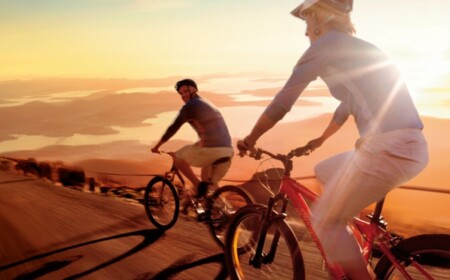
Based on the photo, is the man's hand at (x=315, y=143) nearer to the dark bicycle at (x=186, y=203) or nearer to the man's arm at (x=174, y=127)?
the dark bicycle at (x=186, y=203)

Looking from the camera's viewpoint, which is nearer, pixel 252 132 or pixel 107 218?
pixel 252 132

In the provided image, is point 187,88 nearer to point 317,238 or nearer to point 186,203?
point 186,203

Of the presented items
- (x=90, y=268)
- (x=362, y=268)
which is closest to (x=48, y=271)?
(x=90, y=268)

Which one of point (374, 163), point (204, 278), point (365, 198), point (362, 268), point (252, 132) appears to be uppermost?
point (252, 132)

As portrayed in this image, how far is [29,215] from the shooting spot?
816 centimetres

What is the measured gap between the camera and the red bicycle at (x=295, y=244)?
2801mm

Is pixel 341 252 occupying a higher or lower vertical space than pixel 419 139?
lower

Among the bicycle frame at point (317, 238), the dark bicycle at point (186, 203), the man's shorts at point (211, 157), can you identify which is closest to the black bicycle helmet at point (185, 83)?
the man's shorts at point (211, 157)

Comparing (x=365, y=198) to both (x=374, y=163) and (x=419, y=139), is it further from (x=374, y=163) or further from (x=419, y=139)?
(x=419, y=139)

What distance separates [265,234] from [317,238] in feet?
1.73

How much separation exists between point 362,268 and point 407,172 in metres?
0.72

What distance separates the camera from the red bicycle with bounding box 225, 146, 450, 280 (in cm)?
280

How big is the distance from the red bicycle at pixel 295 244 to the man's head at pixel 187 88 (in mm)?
2655

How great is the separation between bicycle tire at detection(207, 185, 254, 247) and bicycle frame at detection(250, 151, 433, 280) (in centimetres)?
207
